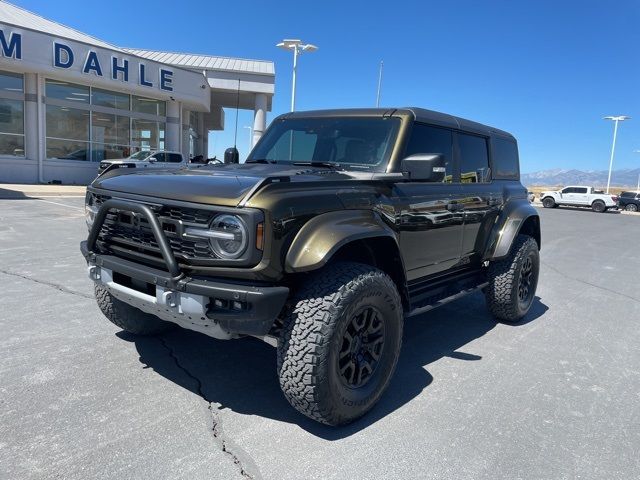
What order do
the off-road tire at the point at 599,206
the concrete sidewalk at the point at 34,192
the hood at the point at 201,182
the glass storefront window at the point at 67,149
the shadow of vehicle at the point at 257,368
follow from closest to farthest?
the hood at the point at 201,182 → the shadow of vehicle at the point at 257,368 → the concrete sidewalk at the point at 34,192 → the glass storefront window at the point at 67,149 → the off-road tire at the point at 599,206

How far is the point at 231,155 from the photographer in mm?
4996

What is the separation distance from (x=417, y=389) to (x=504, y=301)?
182cm

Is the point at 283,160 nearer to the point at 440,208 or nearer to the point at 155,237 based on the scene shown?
the point at 440,208

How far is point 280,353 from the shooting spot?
2725 mm

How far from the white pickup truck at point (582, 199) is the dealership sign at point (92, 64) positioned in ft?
89.4

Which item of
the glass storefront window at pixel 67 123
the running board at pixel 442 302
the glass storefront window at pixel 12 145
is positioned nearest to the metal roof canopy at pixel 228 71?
the glass storefront window at pixel 67 123

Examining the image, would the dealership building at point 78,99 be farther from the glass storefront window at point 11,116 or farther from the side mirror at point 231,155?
the side mirror at point 231,155

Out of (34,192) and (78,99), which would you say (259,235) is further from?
(78,99)

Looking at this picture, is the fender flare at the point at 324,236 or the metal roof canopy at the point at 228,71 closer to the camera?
the fender flare at the point at 324,236

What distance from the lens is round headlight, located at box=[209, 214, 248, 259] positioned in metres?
2.52

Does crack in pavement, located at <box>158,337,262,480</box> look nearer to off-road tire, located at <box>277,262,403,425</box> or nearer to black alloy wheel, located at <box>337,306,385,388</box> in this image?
off-road tire, located at <box>277,262,403,425</box>

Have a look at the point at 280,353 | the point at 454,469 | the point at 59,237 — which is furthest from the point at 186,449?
the point at 59,237

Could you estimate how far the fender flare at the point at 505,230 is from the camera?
4.74 m

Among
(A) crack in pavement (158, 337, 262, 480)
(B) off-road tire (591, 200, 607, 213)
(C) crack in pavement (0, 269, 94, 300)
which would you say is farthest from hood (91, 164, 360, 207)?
(B) off-road tire (591, 200, 607, 213)
